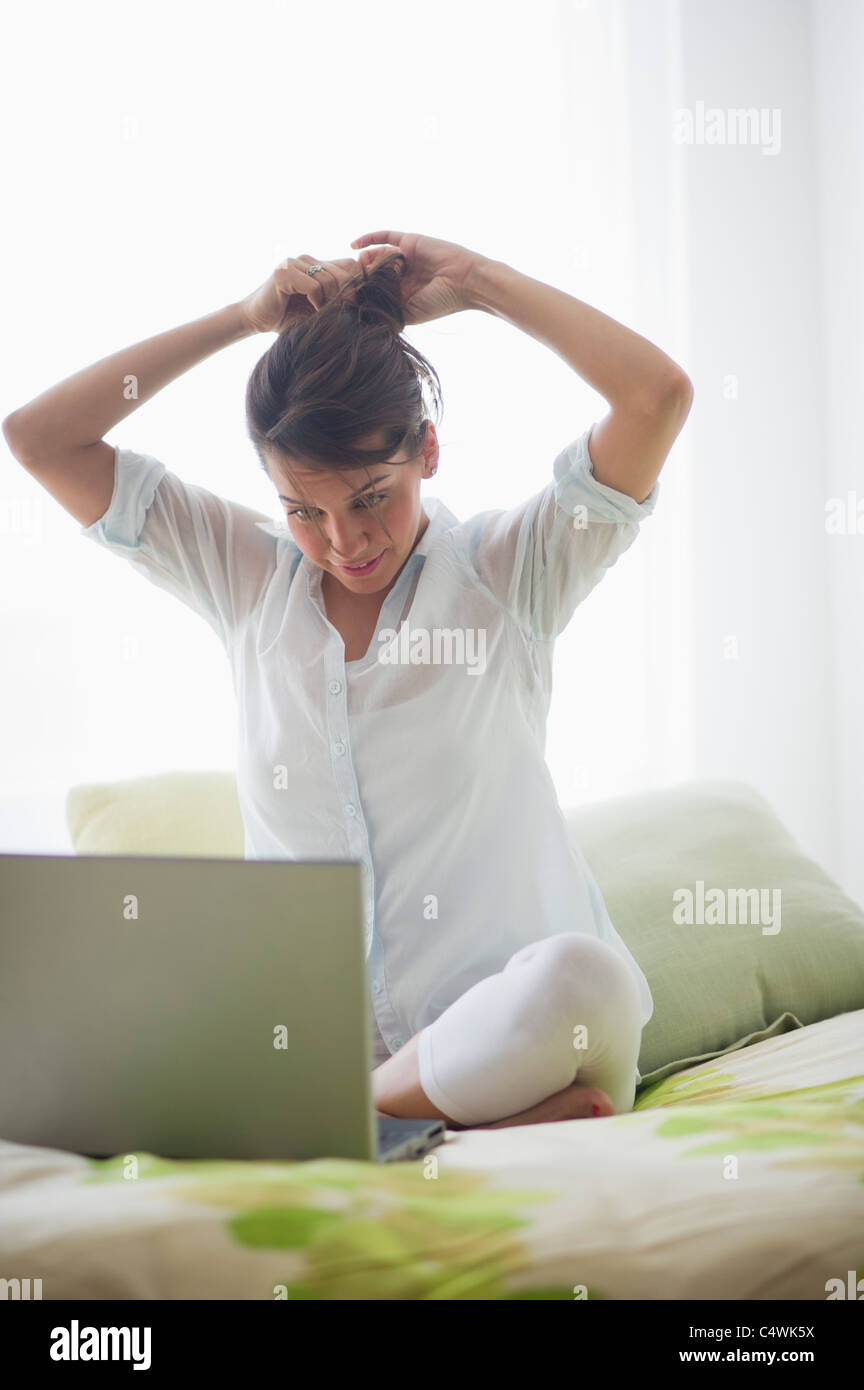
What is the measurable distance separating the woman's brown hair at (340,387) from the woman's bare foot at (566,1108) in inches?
24.2

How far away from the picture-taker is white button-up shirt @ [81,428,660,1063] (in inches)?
47.6

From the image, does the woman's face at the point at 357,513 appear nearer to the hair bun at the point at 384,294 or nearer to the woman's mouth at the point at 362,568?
the woman's mouth at the point at 362,568

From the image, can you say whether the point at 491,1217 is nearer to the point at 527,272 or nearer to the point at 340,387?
the point at 340,387

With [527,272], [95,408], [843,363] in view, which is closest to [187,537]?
[95,408]

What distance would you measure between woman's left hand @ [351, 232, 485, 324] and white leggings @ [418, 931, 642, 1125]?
691mm

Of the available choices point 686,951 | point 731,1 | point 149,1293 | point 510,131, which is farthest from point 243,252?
point 149,1293

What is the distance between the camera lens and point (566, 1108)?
1.00 meters

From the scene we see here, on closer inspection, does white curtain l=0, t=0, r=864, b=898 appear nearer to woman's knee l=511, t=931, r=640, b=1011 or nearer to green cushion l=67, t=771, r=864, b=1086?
green cushion l=67, t=771, r=864, b=1086

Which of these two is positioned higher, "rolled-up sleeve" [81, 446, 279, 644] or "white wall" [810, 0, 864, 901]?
"white wall" [810, 0, 864, 901]

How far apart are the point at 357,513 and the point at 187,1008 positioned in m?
0.58

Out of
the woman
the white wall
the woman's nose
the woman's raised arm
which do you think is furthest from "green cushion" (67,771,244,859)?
the white wall

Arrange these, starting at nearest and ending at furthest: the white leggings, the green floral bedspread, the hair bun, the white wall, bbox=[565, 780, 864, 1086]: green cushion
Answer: the green floral bedspread < the white leggings < the hair bun < bbox=[565, 780, 864, 1086]: green cushion < the white wall

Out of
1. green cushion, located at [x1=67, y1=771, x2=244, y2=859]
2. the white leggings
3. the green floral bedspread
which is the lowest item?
the green floral bedspread
